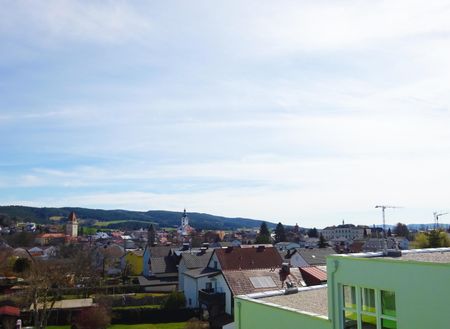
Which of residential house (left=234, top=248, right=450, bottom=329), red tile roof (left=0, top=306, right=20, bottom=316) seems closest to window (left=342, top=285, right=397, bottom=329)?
residential house (left=234, top=248, right=450, bottom=329)

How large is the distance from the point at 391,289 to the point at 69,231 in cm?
17662

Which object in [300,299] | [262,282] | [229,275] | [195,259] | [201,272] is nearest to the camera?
[300,299]

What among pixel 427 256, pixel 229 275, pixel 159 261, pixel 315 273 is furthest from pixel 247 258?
pixel 427 256

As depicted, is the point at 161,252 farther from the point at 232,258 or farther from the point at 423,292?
the point at 423,292

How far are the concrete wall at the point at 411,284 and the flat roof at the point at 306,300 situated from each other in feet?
9.92

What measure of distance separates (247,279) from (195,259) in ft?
47.8

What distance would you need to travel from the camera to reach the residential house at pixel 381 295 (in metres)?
9.44

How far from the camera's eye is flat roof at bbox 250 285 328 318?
14720mm

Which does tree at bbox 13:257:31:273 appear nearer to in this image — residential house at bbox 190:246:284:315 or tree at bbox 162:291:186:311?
residential house at bbox 190:246:284:315

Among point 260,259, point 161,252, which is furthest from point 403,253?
point 161,252

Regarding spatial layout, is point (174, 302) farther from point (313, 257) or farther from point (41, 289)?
point (313, 257)

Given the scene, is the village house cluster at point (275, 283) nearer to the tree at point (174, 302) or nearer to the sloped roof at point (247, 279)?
the sloped roof at point (247, 279)

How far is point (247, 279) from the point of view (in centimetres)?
3703

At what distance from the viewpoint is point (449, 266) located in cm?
925
